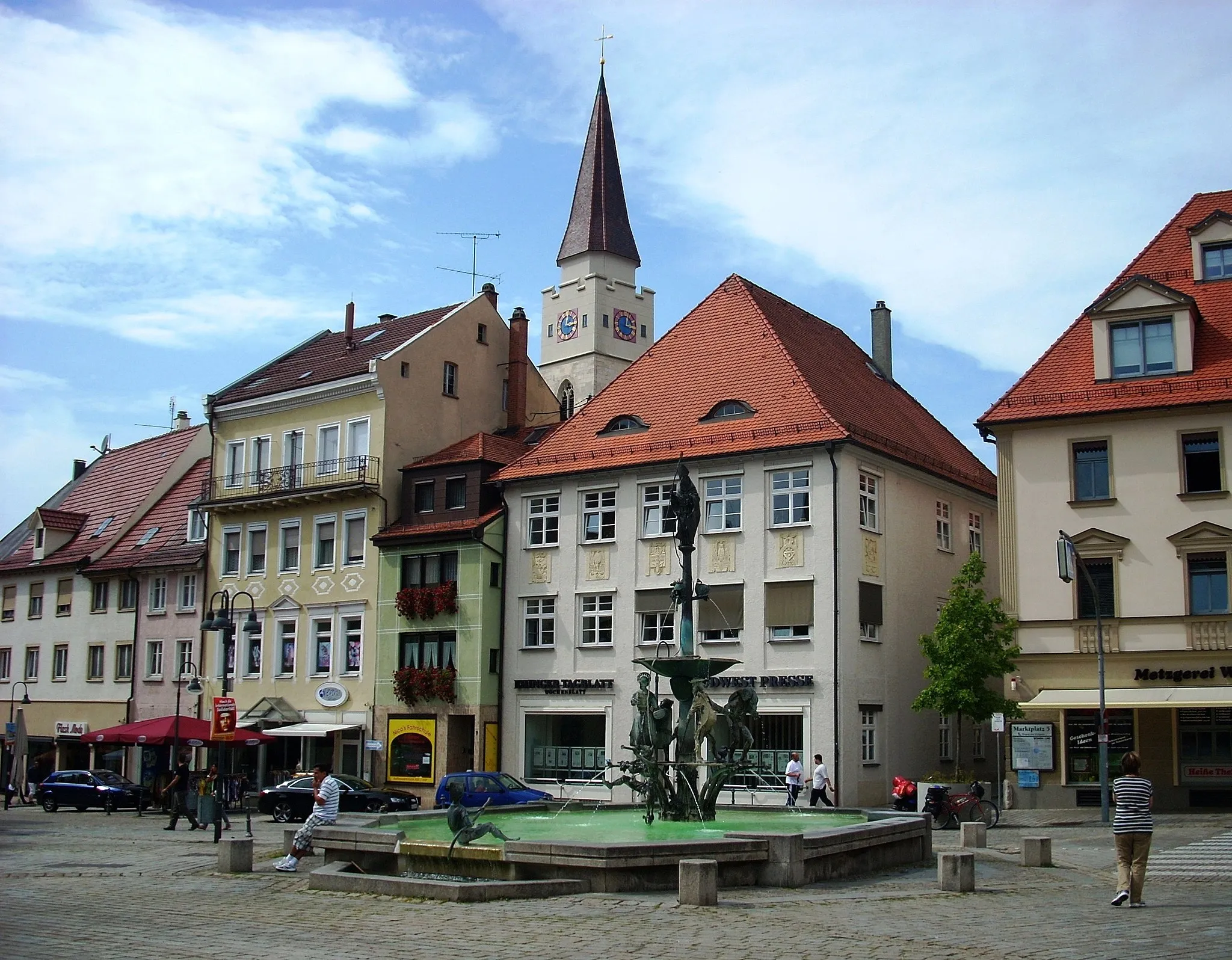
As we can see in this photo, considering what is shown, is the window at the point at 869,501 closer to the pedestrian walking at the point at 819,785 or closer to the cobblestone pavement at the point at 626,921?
the pedestrian walking at the point at 819,785

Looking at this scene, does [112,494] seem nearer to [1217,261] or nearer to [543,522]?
[543,522]

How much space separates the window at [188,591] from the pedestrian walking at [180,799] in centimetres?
1833

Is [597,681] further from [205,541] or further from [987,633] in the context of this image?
[205,541]

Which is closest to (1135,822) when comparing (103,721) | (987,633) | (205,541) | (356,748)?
(987,633)

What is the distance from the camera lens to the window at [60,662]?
60.2m

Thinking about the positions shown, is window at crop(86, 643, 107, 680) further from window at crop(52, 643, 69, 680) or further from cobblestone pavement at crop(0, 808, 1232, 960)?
cobblestone pavement at crop(0, 808, 1232, 960)

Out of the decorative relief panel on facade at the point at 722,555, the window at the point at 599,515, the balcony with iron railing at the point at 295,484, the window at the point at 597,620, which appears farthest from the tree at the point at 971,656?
the balcony with iron railing at the point at 295,484

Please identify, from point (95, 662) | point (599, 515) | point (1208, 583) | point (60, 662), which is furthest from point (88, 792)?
point (1208, 583)

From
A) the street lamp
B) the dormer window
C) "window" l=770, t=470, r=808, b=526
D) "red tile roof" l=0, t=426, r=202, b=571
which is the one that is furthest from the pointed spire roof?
the street lamp

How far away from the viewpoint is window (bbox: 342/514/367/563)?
166 ft

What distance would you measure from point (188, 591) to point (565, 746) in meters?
18.7

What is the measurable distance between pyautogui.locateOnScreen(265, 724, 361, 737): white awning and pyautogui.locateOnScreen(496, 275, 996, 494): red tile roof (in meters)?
10.0

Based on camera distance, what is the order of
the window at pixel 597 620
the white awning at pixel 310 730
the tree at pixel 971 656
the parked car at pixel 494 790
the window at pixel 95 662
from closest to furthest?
the parked car at pixel 494 790 < the tree at pixel 971 656 < the window at pixel 597 620 < the white awning at pixel 310 730 < the window at pixel 95 662

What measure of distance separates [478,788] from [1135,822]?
2141cm
